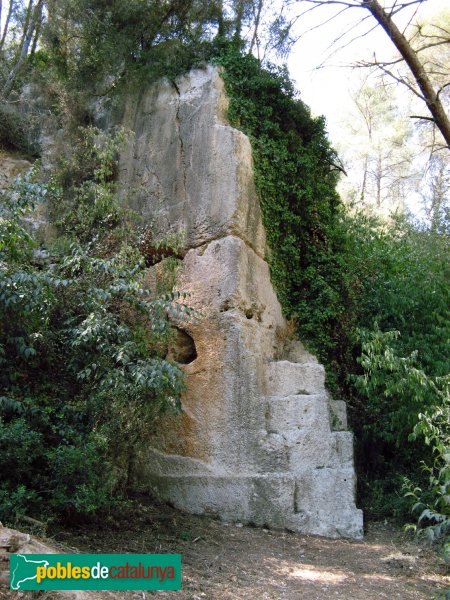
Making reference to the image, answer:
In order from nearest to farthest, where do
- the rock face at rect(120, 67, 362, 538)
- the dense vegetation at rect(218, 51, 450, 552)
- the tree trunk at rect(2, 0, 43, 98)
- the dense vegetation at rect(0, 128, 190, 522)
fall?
the dense vegetation at rect(0, 128, 190, 522), the rock face at rect(120, 67, 362, 538), the dense vegetation at rect(218, 51, 450, 552), the tree trunk at rect(2, 0, 43, 98)

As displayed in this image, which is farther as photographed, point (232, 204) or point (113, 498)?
point (232, 204)

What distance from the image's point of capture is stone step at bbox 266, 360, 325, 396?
8578mm

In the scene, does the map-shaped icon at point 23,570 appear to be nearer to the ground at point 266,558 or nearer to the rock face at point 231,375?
the ground at point 266,558

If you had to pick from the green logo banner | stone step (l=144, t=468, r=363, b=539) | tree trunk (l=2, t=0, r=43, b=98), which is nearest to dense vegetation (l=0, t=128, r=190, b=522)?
stone step (l=144, t=468, r=363, b=539)

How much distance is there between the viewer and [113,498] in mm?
6746

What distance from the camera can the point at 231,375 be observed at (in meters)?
8.28

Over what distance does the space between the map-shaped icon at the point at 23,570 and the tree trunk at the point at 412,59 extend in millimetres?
5262

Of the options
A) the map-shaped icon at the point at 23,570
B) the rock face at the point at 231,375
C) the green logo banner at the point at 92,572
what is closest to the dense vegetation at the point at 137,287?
the rock face at the point at 231,375

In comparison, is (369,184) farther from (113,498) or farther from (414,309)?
(113,498)

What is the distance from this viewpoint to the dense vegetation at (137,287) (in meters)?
6.79

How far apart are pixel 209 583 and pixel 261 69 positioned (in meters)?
7.75

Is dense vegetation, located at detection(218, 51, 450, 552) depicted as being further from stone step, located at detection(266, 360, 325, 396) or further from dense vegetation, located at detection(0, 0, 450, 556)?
stone step, located at detection(266, 360, 325, 396)

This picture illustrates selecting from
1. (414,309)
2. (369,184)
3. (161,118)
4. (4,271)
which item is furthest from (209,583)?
(369,184)

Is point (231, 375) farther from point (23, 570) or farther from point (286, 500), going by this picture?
point (23, 570)
